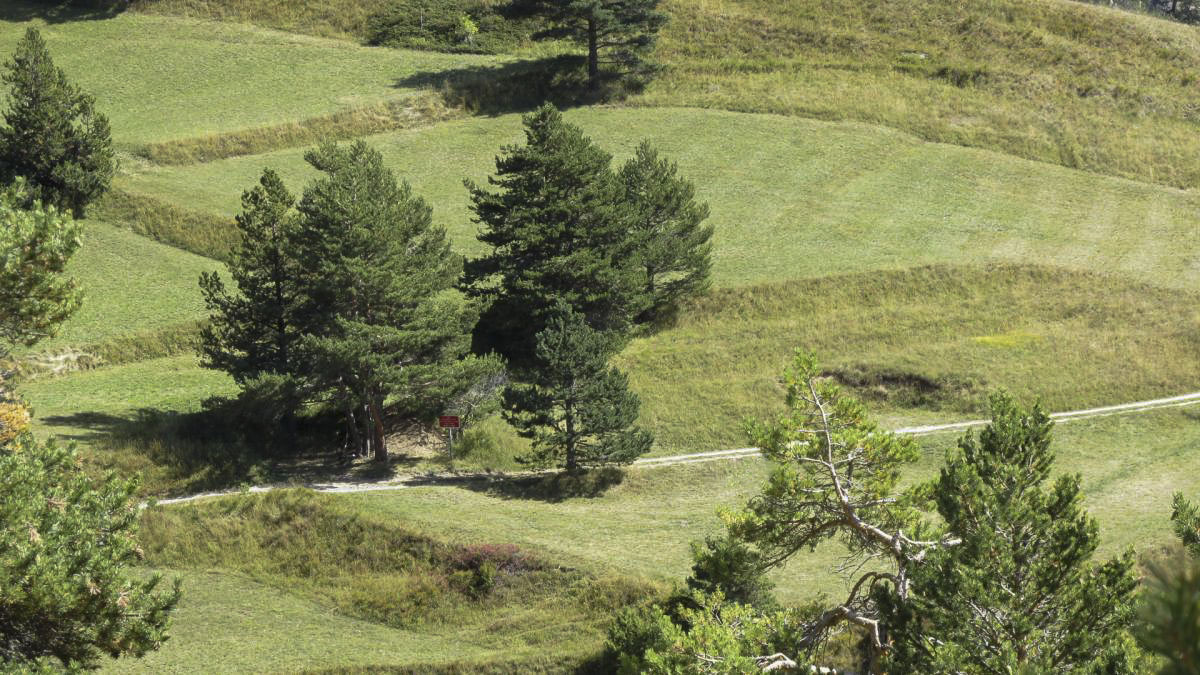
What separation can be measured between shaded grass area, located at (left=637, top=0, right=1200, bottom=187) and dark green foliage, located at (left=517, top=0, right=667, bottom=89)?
3.17 m

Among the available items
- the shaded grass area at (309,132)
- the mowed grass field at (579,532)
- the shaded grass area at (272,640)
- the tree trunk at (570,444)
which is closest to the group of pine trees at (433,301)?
the tree trunk at (570,444)

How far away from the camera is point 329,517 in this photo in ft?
122

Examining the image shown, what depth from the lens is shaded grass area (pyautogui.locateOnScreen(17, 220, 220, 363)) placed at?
54.3 meters

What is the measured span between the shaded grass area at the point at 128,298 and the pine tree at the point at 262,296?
32.4ft

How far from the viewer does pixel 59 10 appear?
→ 296 ft

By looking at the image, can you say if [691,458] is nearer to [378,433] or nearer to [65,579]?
[378,433]

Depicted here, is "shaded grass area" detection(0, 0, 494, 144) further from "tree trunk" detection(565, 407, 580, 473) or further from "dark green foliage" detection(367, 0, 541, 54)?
"tree trunk" detection(565, 407, 580, 473)

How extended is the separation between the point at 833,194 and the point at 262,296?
3717cm

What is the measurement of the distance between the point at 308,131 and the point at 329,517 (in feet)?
144

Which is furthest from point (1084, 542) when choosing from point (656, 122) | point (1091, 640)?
point (656, 122)

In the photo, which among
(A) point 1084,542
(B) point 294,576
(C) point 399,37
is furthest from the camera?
(C) point 399,37

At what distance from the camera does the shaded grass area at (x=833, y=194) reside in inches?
2450

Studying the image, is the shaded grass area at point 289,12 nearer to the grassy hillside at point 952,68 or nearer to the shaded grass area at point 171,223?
the grassy hillside at point 952,68

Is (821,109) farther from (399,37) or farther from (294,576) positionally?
(294,576)
